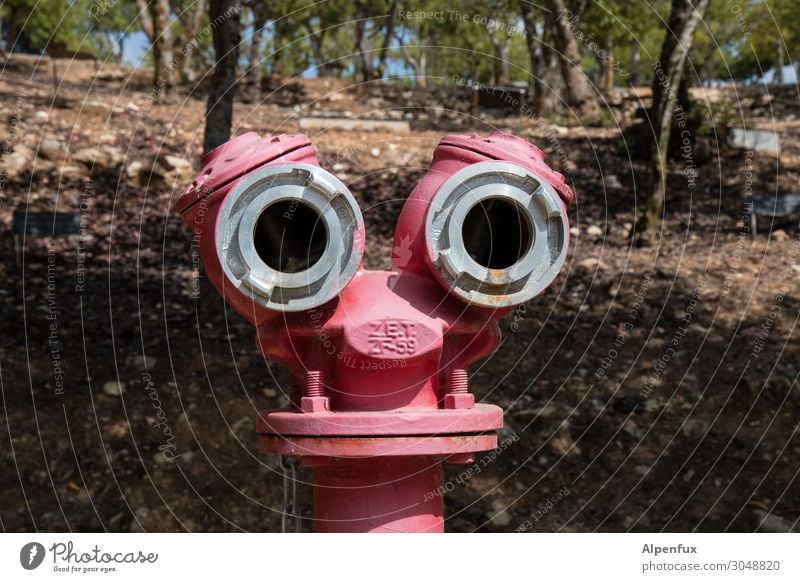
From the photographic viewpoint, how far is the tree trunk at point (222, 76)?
6.49m

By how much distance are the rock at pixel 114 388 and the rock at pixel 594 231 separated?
4125mm

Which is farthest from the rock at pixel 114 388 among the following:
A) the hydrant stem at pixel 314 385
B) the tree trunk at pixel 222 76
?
the hydrant stem at pixel 314 385

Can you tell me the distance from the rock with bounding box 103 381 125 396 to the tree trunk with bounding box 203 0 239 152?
1.57 metres

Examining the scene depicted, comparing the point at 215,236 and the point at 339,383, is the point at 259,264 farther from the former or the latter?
the point at 339,383

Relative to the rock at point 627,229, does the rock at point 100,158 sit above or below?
above

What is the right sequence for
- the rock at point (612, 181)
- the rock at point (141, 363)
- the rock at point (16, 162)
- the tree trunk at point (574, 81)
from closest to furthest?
the rock at point (141, 363) < the rock at point (16, 162) < the rock at point (612, 181) < the tree trunk at point (574, 81)

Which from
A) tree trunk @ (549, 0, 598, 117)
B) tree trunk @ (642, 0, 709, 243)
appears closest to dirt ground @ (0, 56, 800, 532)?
tree trunk @ (642, 0, 709, 243)

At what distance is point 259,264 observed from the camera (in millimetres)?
3137

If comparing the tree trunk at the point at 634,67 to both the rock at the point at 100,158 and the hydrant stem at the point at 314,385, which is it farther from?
the hydrant stem at the point at 314,385

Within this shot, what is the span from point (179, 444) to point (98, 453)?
0.43m

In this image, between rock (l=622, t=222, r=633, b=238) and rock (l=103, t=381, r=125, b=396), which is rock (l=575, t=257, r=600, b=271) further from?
rock (l=103, t=381, r=125, b=396)

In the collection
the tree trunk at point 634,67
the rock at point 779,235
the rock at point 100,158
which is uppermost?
the tree trunk at point 634,67

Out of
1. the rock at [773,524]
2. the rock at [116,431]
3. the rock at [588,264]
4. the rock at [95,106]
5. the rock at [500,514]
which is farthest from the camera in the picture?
the rock at [95,106]
